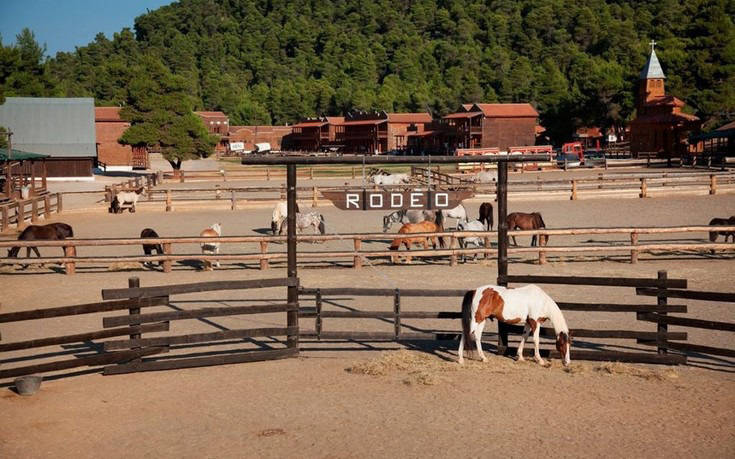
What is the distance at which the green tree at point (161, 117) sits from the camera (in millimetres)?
64250

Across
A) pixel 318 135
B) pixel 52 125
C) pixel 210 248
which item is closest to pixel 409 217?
pixel 210 248

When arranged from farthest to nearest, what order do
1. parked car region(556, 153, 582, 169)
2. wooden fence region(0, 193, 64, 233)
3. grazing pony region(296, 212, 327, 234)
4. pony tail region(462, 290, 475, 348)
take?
parked car region(556, 153, 582, 169) → wooden fence region(0, 193, 64, 233) → grazing pony region(296, 212, 327, 234) → pony tail region(462, 290, 475, 348)

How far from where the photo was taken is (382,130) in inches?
4611

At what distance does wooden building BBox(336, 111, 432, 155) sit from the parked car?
43717mm

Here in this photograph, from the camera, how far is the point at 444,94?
163 metres

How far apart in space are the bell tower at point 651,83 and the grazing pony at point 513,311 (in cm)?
8442

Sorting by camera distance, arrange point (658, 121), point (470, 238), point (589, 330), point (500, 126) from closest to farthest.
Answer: point (589, 330), point (470, 238), point (658, 121), point (500, 126)

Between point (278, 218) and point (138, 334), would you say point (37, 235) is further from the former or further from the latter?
point (138, 334)

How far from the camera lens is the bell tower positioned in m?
90.1

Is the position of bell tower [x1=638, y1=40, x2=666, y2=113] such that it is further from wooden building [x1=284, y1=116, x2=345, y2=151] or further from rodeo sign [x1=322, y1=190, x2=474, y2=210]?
rodeo sign [x1=322, y1=190, x2=474, y2=210]

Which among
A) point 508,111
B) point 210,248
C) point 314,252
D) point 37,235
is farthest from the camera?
point 508,111

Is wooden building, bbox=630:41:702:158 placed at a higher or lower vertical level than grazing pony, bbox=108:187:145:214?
higher

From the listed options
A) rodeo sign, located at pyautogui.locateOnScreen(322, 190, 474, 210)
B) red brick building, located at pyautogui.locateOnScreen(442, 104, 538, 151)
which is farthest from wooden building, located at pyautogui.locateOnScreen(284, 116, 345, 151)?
rodeo sign, located at pyautogui.locateOnScreen(322, 190, 474, 210)

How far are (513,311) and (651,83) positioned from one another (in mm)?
86404
